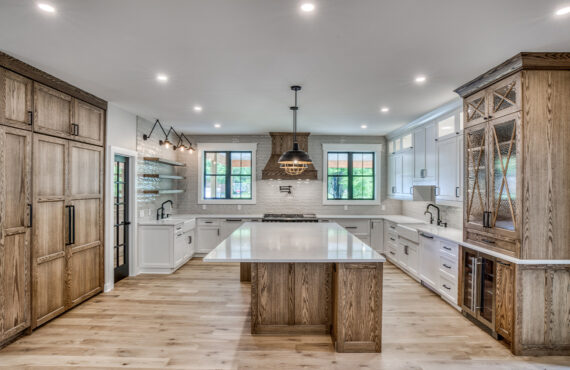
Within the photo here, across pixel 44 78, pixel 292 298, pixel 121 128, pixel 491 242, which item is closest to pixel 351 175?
pixel 491 242

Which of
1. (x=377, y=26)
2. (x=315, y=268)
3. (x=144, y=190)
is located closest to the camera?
(x=377, y=26)

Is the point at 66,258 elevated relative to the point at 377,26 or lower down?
lower down

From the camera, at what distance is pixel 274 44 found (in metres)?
2.45

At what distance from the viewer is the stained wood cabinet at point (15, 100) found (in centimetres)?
273

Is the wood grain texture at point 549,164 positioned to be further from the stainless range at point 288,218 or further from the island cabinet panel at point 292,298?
the stainless range at point 288,218

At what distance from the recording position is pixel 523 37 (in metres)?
2.32

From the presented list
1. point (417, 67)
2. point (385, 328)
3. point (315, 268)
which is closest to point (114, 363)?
A: point (315, 268)

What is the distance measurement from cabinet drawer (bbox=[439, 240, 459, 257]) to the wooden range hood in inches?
119

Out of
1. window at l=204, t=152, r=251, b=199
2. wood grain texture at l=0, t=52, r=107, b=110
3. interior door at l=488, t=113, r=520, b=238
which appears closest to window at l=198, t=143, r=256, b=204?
window at l=204, t=152, r=251, b=199

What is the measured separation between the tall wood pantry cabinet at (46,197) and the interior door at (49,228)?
0.01m

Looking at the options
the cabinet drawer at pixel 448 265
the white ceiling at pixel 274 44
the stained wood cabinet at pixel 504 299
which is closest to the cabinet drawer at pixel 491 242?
the stained wood cabinet at pixel 504 299

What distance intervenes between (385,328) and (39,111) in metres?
4.31

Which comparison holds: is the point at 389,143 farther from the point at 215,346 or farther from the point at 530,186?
the point at 215,346

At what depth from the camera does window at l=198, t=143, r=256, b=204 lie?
6.89 metres
